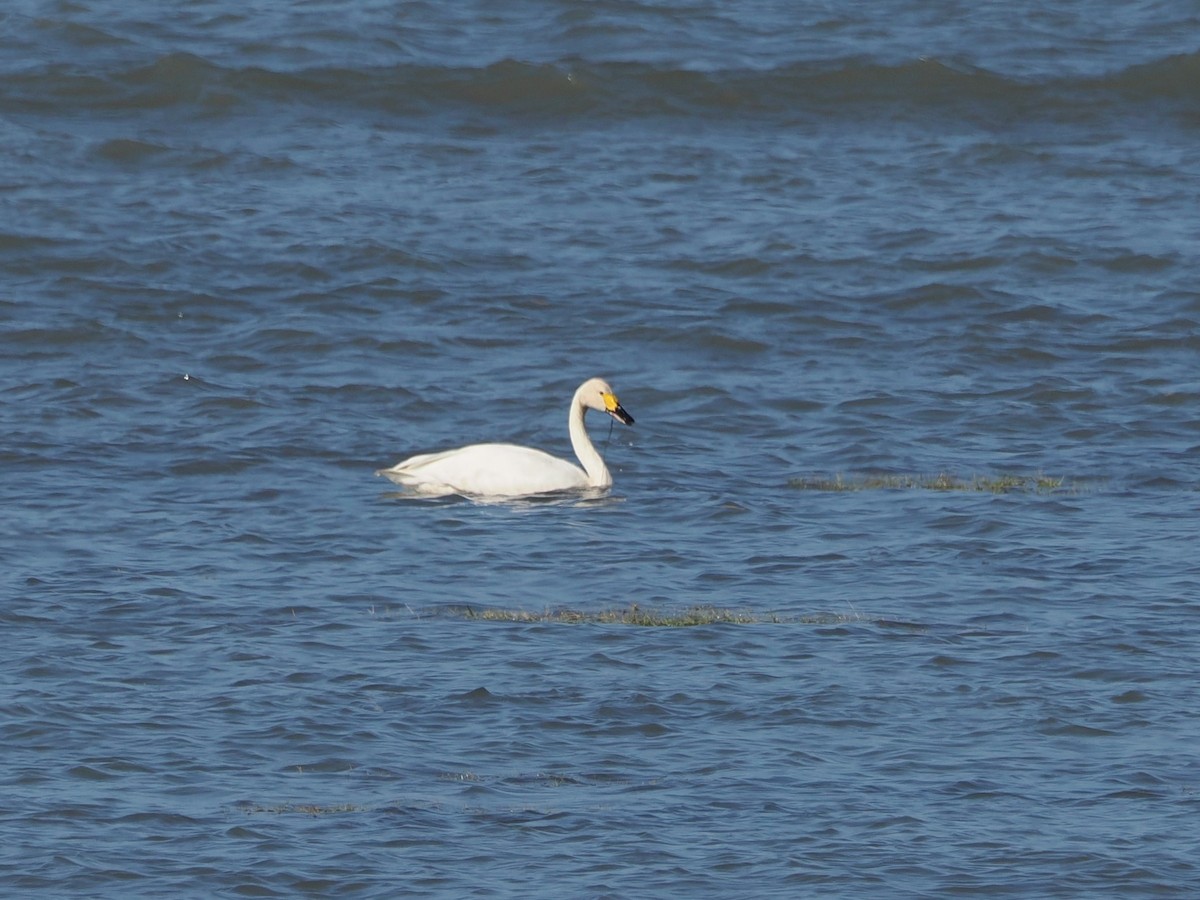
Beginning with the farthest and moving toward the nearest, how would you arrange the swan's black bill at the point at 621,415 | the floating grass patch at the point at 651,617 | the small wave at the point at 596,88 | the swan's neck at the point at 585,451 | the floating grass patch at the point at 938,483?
the small wave at the point at 596,88 < the swan's black bill at the point at 621,415 < the swan's neck at the point at 585,451 < the floating grass patch at the point at 938,483 < the floating grass patch at the point at 651,617

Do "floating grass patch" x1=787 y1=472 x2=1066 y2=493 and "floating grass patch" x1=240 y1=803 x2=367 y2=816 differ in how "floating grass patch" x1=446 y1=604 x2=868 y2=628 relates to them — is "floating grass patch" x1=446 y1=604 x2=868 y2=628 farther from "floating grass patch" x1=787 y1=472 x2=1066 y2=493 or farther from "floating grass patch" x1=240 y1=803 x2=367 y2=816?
"floating grass patch" x1=787 y1=472 x2=1066 y2=493

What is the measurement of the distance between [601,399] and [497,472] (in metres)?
1.22

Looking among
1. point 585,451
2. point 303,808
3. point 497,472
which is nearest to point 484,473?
point 497,472

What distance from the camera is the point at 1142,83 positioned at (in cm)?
2500

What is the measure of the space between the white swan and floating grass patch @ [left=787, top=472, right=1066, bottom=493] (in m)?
1.26

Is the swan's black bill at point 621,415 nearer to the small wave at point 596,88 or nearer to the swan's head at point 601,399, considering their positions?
the swan's head at point 601,399

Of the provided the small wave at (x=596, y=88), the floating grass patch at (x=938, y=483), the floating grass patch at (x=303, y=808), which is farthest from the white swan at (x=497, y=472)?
the small wave at (x=596, y=88)

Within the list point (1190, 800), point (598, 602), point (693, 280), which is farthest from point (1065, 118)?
point (1190, 800)

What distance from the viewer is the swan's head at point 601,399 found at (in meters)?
14.2

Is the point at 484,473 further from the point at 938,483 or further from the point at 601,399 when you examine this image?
the point at 938,483

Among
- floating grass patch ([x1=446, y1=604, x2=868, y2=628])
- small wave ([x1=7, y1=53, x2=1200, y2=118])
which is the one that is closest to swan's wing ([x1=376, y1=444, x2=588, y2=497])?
floating grass patch ([x1=446, y1=604, x2=868, y2=628])

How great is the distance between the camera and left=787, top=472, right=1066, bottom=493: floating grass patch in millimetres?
13195

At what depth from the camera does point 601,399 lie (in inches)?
566

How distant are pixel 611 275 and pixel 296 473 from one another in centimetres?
567
